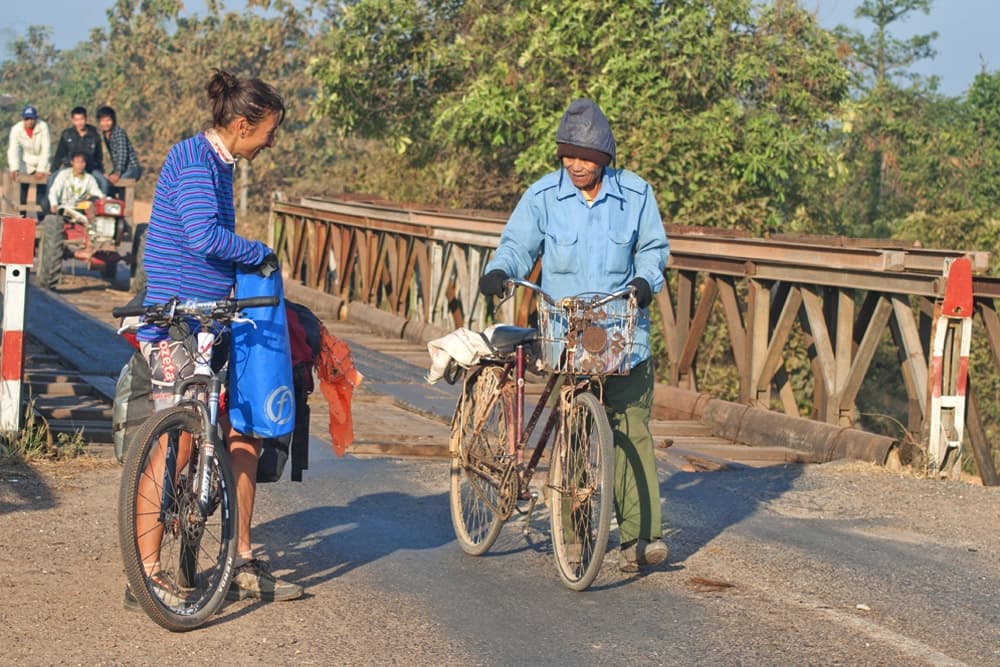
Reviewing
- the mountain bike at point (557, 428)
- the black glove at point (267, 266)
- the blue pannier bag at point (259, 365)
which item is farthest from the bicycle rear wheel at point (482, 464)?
the black glove at point (267, 266)

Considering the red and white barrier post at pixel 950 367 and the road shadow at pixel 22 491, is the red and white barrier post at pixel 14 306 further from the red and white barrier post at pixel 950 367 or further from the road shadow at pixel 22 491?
the red and white barrier post at pixel 950 367

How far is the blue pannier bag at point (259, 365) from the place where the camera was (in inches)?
215

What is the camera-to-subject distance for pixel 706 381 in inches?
727

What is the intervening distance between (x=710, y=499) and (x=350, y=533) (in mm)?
2075

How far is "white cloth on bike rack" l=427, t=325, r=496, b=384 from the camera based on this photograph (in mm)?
6398

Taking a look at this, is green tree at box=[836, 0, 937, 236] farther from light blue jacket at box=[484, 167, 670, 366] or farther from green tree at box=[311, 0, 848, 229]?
light blue jacket at box=[484, 167, 670, 366]

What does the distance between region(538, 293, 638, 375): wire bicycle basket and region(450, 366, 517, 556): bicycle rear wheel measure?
19.1 inches

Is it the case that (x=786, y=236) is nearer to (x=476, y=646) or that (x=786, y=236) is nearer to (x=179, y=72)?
(x=476, y=646)

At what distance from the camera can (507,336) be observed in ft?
20.9

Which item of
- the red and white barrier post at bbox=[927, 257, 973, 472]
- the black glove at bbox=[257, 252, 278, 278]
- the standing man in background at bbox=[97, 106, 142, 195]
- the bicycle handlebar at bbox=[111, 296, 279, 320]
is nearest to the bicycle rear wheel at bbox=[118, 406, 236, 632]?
the bicycle handlebar at bbox=[111, 296, 279, 320]

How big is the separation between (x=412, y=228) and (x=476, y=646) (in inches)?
457

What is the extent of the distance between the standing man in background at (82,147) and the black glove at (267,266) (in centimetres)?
1458

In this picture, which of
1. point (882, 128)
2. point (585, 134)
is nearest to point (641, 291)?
point (585, 134)

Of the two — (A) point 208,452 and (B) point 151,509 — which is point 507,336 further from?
(B) point 151,509
